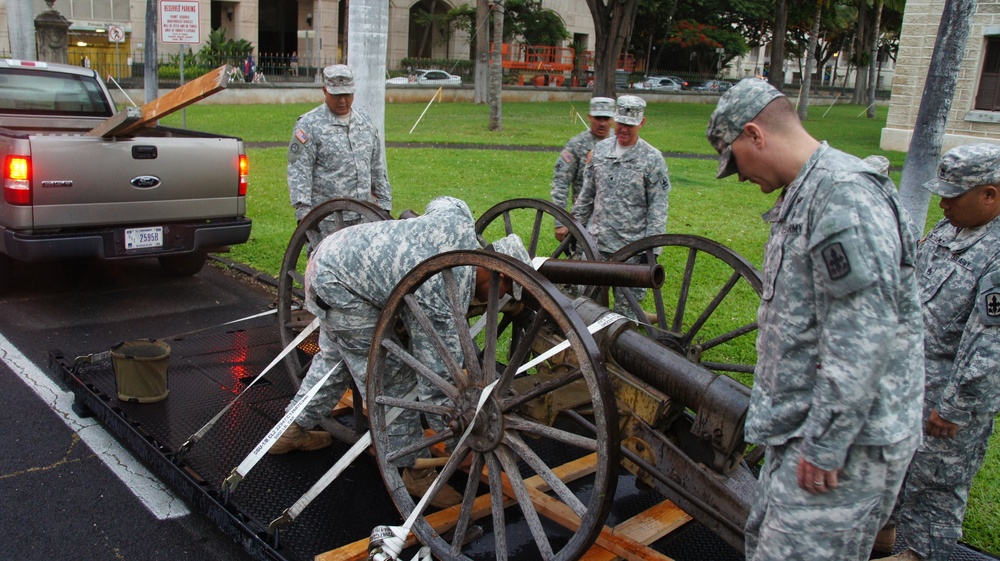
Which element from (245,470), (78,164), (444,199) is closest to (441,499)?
(245,470)

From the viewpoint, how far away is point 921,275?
3.38 metres

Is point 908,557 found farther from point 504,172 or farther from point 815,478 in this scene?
point 504,172

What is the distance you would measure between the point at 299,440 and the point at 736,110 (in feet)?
9.11

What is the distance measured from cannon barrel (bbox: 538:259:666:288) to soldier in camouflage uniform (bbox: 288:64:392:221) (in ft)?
9.53

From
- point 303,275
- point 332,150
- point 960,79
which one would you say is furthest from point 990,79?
point 303,275

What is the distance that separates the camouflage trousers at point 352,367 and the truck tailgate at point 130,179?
134 inches

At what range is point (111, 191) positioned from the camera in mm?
6312

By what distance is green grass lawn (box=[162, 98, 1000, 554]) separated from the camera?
28.0 feet

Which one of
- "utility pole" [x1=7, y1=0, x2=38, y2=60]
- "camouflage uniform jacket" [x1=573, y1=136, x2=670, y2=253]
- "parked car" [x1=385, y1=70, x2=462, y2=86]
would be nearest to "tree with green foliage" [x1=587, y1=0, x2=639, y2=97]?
"parked car" [x1=385, y1=70, x2=462, y2=86]

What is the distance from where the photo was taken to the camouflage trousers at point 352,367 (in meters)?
3.44

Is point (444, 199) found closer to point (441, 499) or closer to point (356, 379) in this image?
point (356, 379)

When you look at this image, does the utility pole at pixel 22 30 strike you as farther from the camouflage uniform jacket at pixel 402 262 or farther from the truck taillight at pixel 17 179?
the camouflage uniform jacket at pixel 402 262

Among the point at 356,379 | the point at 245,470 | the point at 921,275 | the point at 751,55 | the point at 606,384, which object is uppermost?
the point at 751,55

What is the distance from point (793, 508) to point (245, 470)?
218 centimetres
